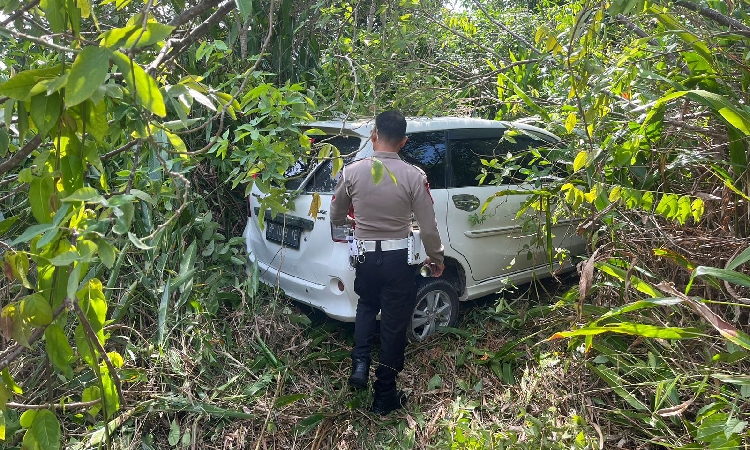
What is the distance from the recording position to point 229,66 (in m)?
4.86

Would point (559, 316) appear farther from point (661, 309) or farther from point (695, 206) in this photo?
point (695, 206)

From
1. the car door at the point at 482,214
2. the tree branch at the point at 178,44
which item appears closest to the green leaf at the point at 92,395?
the tree branch at the point at 178,44

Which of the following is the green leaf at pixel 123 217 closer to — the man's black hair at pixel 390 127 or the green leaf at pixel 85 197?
the green leaf at pixel 85 197

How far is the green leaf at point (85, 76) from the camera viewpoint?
1.13 m

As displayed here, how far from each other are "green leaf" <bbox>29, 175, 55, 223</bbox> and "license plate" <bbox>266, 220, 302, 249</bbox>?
2.56 metres

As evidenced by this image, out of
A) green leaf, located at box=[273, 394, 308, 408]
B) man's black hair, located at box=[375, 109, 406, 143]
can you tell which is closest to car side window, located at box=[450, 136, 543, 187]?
man's black hair, located at box=[375, 109, 406, 143]

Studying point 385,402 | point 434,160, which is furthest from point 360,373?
point 434,160

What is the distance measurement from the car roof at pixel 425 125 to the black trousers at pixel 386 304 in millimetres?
944

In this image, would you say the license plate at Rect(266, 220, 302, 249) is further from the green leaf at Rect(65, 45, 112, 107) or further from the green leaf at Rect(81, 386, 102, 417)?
the green leaf at Rect(65, 45, 112, 107)

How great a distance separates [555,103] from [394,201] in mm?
1601

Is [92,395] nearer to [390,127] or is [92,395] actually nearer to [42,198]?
[42,198]

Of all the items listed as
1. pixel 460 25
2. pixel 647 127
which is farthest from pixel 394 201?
pixel 460 25

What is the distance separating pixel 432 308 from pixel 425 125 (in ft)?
4.40

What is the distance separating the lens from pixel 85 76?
1141 millimetres
